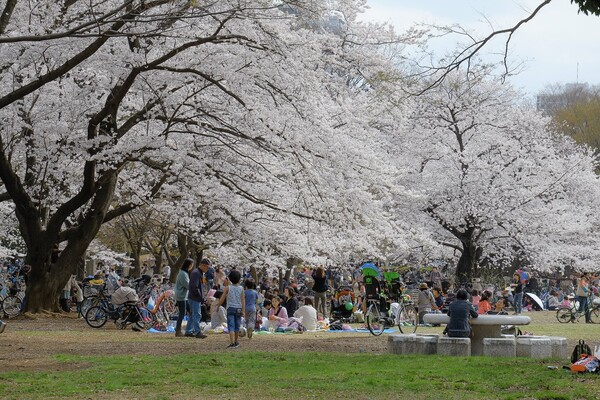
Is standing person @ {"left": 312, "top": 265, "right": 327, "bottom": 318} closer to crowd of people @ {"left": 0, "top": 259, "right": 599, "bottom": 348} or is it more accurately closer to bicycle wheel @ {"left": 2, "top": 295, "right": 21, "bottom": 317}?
crowd of people @ {"left": 0, "top": 259, "right": 599, "bottom": 348}

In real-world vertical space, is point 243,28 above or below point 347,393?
above

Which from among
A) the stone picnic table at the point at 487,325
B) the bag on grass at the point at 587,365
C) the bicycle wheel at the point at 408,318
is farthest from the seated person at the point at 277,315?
the bag on grass at the point at 587,365

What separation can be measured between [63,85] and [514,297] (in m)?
17.8

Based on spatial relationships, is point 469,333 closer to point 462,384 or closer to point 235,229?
point 462,384

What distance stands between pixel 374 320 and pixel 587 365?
9958 millimetres

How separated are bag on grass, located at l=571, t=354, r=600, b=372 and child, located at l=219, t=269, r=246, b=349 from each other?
6.64 meters

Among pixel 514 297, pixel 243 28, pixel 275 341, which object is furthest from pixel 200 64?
pixel 514 297

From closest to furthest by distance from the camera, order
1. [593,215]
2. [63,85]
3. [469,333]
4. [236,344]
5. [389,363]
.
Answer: [389,363], [469,333], [236,344], [63,85], [593,215]

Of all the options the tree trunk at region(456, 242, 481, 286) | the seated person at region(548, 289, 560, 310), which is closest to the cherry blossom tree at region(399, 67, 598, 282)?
the tree trunk at region(456, 242, 481, 286)

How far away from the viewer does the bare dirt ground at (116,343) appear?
14.6 meters

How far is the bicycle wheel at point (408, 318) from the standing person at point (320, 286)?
378 centimetres

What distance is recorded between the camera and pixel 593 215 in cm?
4650

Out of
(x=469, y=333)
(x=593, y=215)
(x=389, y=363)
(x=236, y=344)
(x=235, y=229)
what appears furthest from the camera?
(x=593, y=215)

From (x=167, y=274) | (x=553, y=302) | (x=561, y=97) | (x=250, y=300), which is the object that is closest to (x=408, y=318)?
(x=250, y=300)
